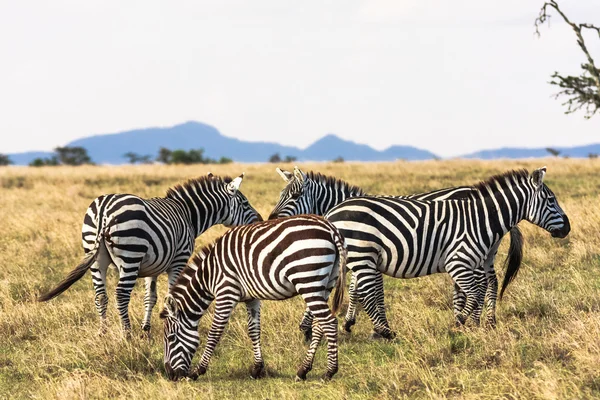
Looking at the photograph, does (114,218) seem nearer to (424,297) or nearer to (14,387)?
(14,387)

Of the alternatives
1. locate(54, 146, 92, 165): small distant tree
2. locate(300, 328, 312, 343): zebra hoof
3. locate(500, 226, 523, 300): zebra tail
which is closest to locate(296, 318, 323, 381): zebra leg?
locate(300, 328, 312, 343): zebra hoof

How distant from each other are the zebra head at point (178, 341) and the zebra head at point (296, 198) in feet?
10.3

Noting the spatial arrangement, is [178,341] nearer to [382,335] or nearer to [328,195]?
[382,335]

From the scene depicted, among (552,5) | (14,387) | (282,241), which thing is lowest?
(14,387)

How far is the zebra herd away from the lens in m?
6.37

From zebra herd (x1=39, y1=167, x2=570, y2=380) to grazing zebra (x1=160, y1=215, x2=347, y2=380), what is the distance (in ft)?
0.03

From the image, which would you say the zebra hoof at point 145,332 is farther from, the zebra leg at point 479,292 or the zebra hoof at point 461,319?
the zebra leg at point 479,292

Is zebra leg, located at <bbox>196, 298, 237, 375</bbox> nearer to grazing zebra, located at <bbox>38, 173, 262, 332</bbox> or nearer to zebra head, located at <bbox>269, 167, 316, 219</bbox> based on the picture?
grazing zebra, located at <bbox>38, 173, 262, 332</bbox>

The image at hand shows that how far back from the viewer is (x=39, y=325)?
8.83 metres

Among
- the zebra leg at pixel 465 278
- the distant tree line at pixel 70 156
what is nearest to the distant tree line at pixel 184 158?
the distant tree line at pixel 70 156

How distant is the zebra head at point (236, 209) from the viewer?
32.5 ft

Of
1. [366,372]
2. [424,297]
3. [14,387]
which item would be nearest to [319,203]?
[424,297]

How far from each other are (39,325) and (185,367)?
300cm

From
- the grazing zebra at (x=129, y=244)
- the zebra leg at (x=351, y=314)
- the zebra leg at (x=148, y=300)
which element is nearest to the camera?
the grazing zebra at (x=129, y=244)
